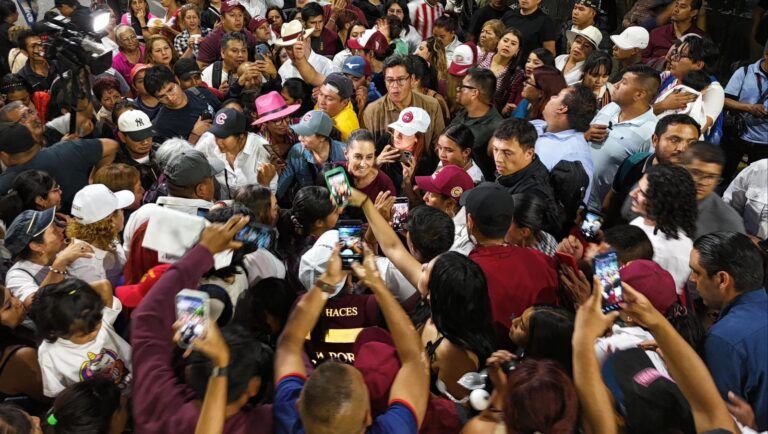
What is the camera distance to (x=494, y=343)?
2.34 meters

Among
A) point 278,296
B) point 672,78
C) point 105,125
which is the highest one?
point 672,78

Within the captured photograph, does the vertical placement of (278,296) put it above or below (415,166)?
above

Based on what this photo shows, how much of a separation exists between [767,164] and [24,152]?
447 cm

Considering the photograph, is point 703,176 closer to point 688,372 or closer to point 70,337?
point 688,372

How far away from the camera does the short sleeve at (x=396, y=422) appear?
1877mm

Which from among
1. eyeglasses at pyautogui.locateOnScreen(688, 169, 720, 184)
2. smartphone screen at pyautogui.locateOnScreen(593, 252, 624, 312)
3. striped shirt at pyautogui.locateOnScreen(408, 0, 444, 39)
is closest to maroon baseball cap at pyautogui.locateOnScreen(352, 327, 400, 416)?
smartphone screen at pyautogui.locateOnScreen(593, 252, 624, 312)

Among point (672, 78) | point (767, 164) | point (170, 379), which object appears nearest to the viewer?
point (170, 379)

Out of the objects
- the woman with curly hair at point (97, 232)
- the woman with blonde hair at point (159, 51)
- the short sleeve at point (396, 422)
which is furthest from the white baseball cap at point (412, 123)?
the woman with blonde hair at point (159, 51)

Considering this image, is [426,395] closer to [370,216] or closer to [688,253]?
[370,216]

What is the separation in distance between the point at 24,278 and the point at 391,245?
178 cm

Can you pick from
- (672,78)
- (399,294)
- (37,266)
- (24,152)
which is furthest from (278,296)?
(672,78)

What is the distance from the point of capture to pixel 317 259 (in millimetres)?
2752

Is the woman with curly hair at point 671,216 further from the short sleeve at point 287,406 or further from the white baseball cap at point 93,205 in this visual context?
the white baseball cap at point 93,205

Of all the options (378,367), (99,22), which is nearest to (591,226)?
(378,367)
